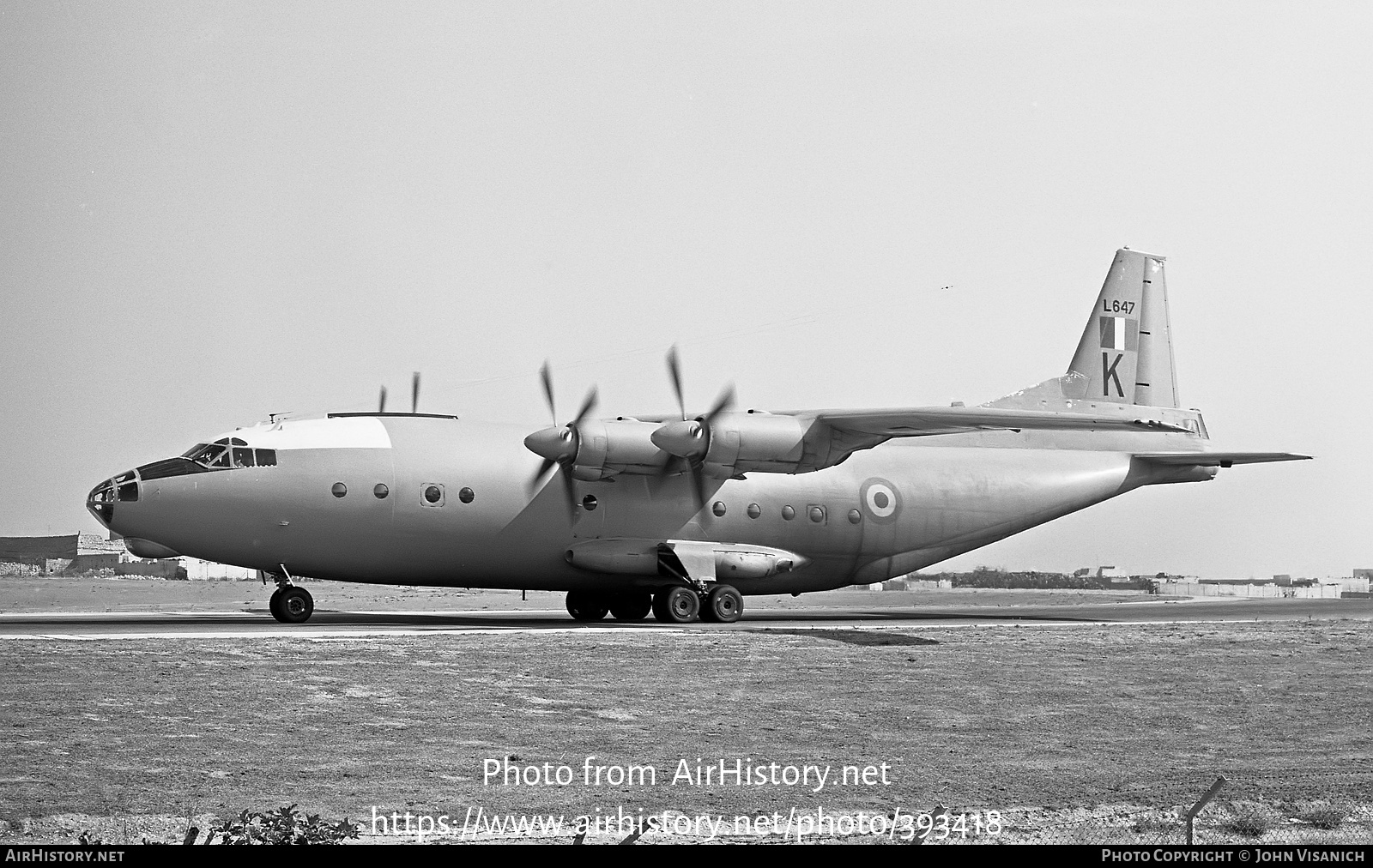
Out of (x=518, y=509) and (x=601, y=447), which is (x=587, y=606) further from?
(x=601, y=447)

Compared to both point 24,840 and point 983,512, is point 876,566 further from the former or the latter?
point 24,840

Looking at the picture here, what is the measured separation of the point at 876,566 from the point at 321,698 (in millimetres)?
18395

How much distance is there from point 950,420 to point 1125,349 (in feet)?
38.5

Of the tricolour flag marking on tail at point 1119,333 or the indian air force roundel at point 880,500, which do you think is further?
the tricolour flag marking on tail at point 1119,333

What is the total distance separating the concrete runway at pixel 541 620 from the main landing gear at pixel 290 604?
0.29 metres

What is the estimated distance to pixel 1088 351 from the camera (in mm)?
36250

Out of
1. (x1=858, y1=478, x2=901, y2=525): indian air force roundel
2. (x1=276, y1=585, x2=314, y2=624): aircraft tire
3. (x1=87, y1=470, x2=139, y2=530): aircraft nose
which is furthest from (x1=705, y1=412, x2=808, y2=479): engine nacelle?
(x1=87, y1=470, x2=139, y2=530): aircraft nose

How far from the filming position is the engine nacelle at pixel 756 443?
27.0 m

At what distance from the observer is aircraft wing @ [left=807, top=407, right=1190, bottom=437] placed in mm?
26828

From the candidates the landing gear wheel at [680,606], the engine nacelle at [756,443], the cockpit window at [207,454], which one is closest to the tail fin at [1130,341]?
the engine nacelle at [756,443]

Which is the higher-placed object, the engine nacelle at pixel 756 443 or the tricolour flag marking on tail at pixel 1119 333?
the tricolour flag marking on tail at pixel 1119 333

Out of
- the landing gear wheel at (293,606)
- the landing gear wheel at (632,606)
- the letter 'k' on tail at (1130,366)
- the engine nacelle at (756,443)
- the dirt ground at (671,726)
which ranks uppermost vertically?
the letter 'k' on tail at (1130,366)

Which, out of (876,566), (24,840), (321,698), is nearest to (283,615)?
(321,698)

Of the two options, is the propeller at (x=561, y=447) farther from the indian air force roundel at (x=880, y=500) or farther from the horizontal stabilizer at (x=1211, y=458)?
the horizontal stabilizer at (x=1211, y=458)
